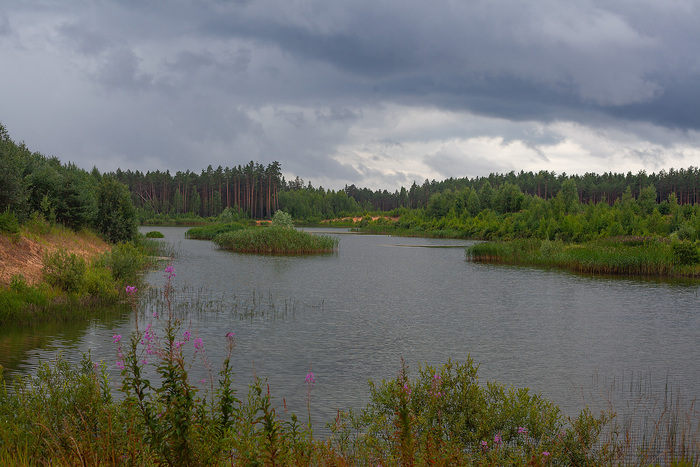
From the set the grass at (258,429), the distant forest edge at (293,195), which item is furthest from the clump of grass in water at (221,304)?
the distant forest edge at (293,195)

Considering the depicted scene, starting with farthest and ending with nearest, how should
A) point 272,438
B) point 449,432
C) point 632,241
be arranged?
point 632,241 → point 449,432 → point 272,438

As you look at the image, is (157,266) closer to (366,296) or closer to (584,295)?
(366,296)

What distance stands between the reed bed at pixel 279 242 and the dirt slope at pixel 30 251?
25464mm

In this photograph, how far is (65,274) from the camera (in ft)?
70.8

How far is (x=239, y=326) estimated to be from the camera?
20031mm

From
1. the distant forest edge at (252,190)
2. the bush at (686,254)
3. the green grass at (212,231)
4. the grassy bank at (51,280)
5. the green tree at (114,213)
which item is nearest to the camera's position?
the grassy bank at (51,280)

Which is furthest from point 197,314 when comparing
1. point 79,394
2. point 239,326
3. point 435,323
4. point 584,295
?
point 584,295

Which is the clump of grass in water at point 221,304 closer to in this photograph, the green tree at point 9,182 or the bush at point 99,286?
the bush at point 99,286

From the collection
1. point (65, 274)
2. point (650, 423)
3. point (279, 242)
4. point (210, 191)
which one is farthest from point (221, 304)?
point (210, 191)

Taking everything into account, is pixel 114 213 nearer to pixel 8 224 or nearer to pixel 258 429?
pixel 8 224

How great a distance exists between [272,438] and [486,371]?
35.3ft

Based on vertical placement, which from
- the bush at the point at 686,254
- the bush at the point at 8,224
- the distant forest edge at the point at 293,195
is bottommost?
the bush at the point at 686,254

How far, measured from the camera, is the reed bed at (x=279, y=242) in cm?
5628

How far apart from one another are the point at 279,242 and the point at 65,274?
1385 inches
